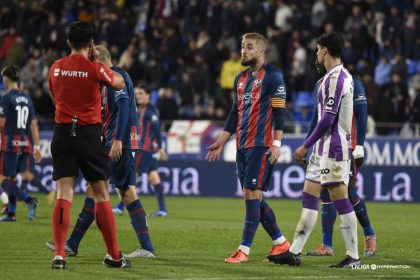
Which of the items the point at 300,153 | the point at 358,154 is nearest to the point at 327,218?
the point at 358,154

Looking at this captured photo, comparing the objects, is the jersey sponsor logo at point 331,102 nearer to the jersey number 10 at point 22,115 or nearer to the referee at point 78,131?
the referee at point 78,131

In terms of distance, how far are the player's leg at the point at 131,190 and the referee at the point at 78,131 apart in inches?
45.3

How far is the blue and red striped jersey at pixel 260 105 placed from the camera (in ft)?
34.9

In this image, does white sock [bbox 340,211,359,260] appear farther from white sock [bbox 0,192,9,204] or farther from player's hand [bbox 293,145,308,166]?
white sock [bbox 0,192,9,204]

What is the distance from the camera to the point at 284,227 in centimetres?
1554

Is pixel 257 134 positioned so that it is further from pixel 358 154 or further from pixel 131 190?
pixel 131 190

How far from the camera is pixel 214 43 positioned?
93.9 feet

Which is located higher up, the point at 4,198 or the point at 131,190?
the point at 131,190

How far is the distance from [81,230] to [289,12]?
1765 cm

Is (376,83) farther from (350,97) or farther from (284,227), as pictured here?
(350,97)

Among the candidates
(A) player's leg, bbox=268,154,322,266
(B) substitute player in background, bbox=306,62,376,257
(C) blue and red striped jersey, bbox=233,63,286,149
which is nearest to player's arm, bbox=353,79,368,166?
(B) substitute player in background, bbox=306,62,376,257

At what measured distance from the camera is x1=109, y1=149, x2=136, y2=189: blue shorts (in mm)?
10836

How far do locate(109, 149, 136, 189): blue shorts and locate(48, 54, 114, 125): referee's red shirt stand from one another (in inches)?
48.5

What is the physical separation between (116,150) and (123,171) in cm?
64
